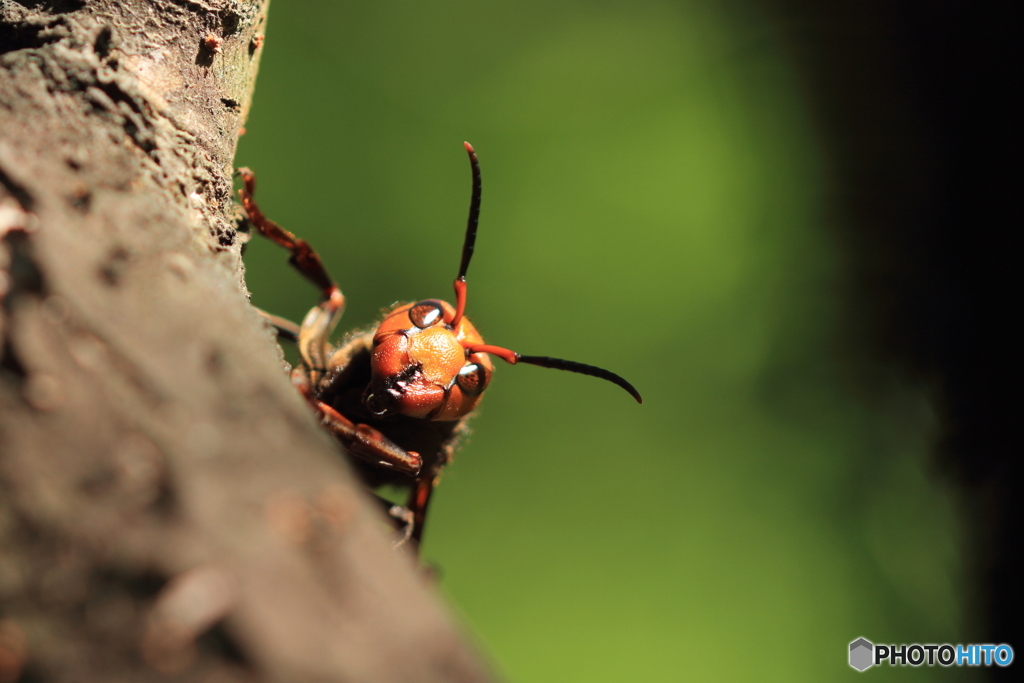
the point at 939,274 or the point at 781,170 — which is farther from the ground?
the point at 781,170

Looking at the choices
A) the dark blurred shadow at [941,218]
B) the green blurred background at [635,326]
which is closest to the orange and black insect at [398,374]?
the green blurred background at [635,326]

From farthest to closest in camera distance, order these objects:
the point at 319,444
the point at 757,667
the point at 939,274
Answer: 1. the point at 757,667
2. the point at 939,274
3. the point at 319,444

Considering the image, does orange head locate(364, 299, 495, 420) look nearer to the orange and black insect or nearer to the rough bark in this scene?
the orange and black insect

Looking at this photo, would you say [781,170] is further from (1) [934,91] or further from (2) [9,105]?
(2) [9,105]

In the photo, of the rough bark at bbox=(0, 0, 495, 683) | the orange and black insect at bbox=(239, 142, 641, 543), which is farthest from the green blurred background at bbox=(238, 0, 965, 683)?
the rough bark at bbox=(0, 0, 495, 683)

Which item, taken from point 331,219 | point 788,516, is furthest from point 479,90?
point 788,516

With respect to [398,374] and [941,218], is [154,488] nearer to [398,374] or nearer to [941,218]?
[398,374]

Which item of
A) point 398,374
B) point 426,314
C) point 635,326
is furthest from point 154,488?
point 635,326

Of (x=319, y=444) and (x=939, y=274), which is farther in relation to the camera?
(x=939, y=274)
